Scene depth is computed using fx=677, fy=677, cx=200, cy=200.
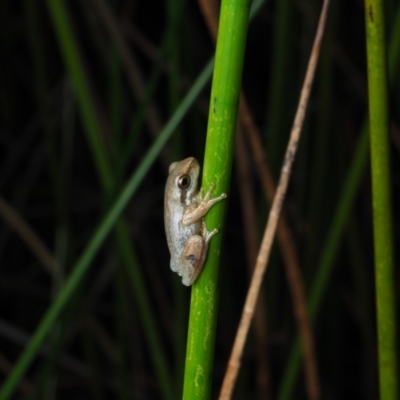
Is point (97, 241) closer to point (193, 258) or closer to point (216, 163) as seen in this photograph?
point (193, 258)

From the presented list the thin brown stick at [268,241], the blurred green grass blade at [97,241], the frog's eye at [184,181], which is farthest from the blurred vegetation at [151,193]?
the thin brown stick at [268,241]

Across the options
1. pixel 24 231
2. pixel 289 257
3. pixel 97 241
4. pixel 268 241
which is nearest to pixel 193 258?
pixel 268 241

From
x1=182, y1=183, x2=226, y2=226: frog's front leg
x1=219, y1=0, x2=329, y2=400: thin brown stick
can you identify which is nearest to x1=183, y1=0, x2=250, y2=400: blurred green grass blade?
x1=182, y1=183, x2=226, y2=226: frog's front leg

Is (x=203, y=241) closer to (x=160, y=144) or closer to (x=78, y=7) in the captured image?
(x=160, y=144)

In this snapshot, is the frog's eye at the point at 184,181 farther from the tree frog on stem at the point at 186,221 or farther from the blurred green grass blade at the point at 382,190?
the blurred green grass blade at the point at 382,190

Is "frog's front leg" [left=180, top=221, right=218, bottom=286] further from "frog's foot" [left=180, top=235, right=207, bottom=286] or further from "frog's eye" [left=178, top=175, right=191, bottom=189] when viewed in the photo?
"frog's eye" [left=178, top=175, right=191, bottom=189]
